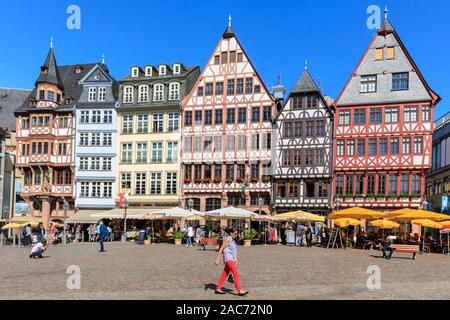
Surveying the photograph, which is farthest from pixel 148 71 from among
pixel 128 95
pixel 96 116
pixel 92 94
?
pixel 96 116

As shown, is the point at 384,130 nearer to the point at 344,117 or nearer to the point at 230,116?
the point at 344,117

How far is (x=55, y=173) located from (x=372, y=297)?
40.5m

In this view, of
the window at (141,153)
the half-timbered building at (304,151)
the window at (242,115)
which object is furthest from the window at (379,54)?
the window at (141,153)

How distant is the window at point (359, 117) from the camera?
1628 inches

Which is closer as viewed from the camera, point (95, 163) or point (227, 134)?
point (227, 134)

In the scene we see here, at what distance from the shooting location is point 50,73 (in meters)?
49.1

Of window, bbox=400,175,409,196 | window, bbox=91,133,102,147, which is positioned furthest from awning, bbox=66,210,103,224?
window, bbox=400,175,409,196

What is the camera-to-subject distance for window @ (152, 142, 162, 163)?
47.1m

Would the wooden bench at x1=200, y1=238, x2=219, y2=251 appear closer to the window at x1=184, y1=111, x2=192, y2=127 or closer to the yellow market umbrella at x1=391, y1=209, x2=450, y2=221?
the yellow market umbrella at x1=391, y1=209, x2=450, y2=221

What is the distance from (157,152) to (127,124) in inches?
145

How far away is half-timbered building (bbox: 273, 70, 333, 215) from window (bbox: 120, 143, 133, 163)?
12492mm

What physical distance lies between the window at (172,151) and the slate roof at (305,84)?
10687mm

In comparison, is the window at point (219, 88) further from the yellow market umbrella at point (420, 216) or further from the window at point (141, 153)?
the yellow market umbrella at point (420, 216)

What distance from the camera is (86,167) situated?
157 feet
